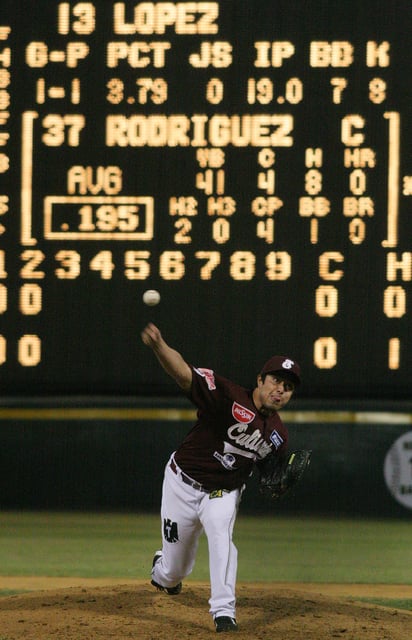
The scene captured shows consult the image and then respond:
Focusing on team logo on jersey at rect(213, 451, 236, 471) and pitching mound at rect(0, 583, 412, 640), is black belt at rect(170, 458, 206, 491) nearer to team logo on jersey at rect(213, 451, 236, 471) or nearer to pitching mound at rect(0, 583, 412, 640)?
team logo on jersey at rect(213, 451, 236, 471)

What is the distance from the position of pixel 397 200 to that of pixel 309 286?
0.78 meters

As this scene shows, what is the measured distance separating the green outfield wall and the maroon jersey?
9.34 ft

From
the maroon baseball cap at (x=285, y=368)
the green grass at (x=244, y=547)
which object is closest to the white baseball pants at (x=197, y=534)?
the maroon baseball cap at (x=285, y=368)

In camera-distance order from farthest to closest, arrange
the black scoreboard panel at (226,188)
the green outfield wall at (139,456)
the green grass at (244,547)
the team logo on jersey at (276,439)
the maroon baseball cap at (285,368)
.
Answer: the green outfield wall at (139,456) < the black scoreboard panel at (226,188) < the green grass at (244,547) < the team logo on jersey at (276,439) < the maroon baseball cap at (285,368)

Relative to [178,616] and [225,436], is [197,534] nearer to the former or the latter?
[178,616]

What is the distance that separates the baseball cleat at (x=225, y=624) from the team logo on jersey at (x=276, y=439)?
704 millimetres

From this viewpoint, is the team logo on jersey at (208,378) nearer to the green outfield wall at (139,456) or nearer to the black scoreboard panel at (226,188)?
the black scoreboard panel at (226,188)

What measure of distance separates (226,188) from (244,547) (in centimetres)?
224

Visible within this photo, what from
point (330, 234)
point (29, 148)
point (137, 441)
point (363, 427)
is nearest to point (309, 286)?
point (330, 234)

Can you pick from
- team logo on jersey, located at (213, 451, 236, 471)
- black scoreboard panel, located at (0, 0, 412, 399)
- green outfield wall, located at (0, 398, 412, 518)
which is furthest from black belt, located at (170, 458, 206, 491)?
green outfield wall, located at (0, 398, 412, 518)

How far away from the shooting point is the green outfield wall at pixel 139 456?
7.50 meters

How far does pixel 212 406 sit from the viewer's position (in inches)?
178

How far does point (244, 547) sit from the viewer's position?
22.9 ft

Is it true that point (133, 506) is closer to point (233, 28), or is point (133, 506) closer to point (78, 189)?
point (78, 189)
